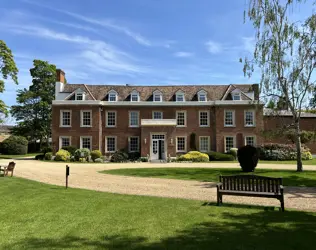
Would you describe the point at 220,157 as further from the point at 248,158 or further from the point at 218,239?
the point at 218,239

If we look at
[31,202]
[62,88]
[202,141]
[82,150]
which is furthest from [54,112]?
[31,202]

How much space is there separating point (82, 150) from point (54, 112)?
6430mm

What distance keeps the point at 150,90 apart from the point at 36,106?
23.8 meters

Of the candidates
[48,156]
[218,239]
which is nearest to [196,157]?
[48,156]

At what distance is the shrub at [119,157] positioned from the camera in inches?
1166

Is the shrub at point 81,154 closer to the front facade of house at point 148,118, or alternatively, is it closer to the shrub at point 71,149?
the shrub at point 71,149

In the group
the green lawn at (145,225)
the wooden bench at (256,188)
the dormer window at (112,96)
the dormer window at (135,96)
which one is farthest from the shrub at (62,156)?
the wooden bench at (256,188)

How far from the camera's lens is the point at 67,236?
17.7 feet

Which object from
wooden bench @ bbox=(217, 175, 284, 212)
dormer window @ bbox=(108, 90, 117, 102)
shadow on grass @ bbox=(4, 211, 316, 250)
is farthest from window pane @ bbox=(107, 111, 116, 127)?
shadow on grass @ bbox=(4, 211, 316, 250)

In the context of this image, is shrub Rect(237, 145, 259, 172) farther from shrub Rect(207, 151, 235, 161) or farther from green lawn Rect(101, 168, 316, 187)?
shrub Rect(207, 151, 235, 161)

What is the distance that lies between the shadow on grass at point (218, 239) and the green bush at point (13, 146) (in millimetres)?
42448

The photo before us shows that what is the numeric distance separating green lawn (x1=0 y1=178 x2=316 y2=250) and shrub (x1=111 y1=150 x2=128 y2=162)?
20.6 meters

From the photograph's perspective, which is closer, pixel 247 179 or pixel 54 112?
pixel 247 179

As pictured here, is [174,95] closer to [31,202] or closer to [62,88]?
[62,88]
